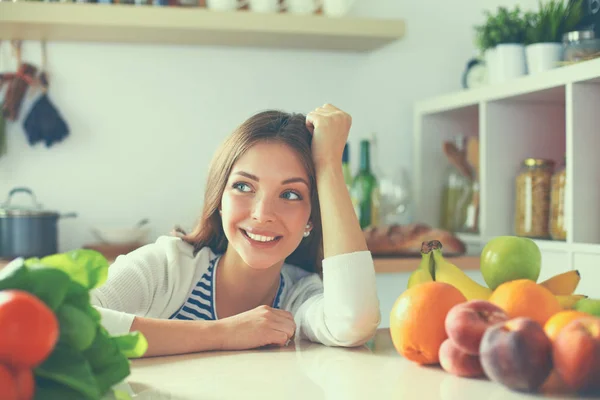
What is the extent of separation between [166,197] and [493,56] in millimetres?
1129

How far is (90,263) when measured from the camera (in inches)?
23.5

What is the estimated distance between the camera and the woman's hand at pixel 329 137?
119 centimetres

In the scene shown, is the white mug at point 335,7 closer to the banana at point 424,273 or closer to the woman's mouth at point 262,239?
the woman's mouth at point 262,239

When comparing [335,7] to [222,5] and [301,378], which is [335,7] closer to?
[222,5]

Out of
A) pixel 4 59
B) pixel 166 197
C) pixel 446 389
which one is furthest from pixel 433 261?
pixel 4 59

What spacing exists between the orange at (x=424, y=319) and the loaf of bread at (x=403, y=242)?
4.05 feet

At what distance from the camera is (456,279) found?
3.10 ft

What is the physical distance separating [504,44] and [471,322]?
1584 mm

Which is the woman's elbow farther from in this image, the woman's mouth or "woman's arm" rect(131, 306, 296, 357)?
the woman's mouth

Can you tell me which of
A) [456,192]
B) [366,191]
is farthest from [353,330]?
[456,192]

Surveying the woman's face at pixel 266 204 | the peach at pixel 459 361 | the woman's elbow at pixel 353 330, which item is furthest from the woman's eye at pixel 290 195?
the peach at pixel 459 361

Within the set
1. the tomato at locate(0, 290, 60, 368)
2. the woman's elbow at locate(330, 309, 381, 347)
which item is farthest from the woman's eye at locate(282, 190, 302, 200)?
the tomato at locate(0, 290, 60, 368)

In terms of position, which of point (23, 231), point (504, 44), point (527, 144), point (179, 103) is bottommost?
point (23, 231)

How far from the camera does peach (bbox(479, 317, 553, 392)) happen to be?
0.65 meters
